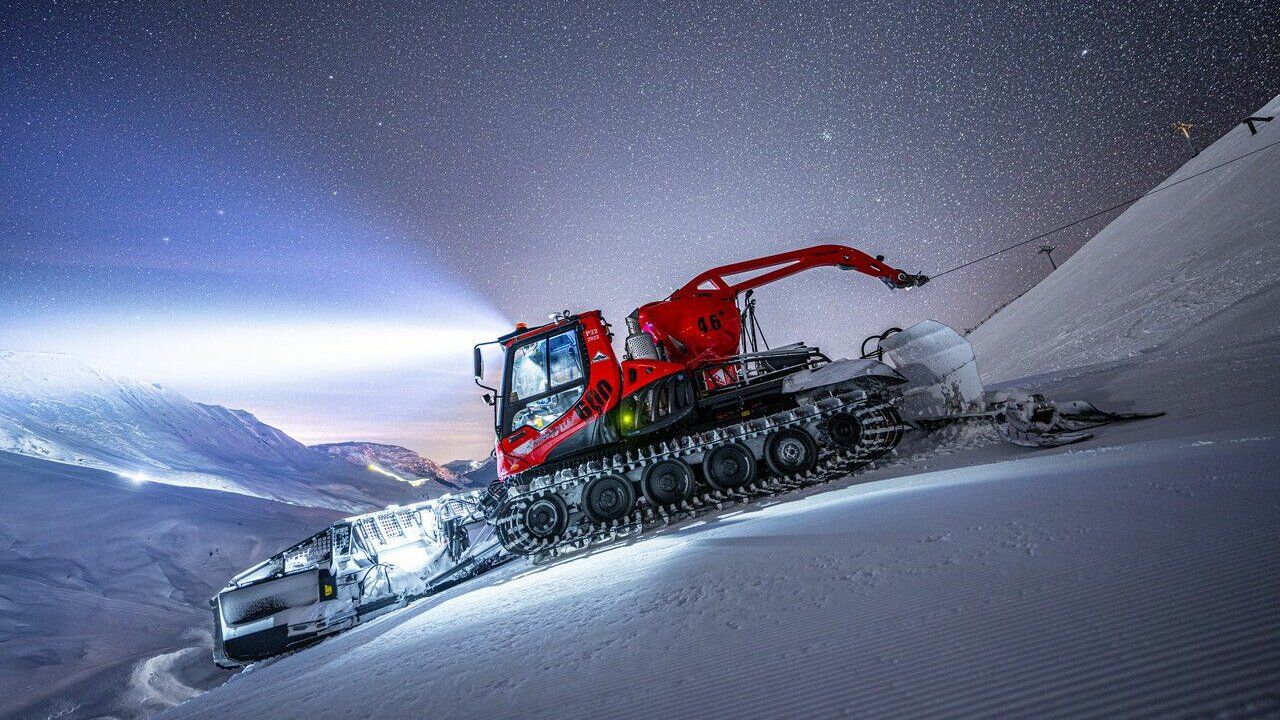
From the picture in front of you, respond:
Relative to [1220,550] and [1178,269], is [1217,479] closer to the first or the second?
[1220,550]

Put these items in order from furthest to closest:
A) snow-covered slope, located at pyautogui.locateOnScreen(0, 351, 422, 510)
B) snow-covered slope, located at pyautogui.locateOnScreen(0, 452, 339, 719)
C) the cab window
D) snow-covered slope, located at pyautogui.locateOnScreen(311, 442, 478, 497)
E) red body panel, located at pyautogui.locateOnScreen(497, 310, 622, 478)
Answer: snow-covered slope, located at pyautogui.locateOnScreen(311, 442, 478, 497)
snow-covered slope, located at pyautogui.locateOnScreen(0, 351, 422, 510)
snow-covered slope, located at pyautogui.locateOnScreen(0, 452, 339, 719)
the cab window
red body panel, located at pyautogui.locateOnScreen(497, 310, 622, 478)

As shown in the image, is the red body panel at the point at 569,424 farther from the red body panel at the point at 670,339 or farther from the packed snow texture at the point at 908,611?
the packed snow texture at the point at 908,611

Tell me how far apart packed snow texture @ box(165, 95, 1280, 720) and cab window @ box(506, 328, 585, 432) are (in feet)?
7.93

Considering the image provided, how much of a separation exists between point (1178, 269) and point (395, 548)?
88.7ft

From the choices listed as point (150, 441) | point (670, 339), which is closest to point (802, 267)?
point (670, 339)

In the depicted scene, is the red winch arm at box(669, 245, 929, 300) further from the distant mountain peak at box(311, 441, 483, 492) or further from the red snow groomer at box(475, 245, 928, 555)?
the distant mountain peak at box(311, 441, 483, 492)

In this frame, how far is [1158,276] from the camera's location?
1956 cm

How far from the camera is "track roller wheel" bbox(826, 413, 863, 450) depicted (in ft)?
26.0

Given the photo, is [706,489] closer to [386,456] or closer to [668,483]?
[668,483]

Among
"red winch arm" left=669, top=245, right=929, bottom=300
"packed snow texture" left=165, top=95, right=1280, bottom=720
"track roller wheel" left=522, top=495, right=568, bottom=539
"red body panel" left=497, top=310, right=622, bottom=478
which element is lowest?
"packed snow texture" left=165, top=95, right=1280, bottom=720

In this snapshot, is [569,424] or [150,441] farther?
[150,441]

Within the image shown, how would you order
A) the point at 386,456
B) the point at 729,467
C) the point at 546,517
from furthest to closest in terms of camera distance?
the point at 386,456
the point at 729,467
the point at 546,517

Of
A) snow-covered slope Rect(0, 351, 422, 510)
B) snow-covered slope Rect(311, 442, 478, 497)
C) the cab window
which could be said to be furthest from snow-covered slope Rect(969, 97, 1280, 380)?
snow-covered slope Rect(311, 442, 478, 497)

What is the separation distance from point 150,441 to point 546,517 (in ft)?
201
